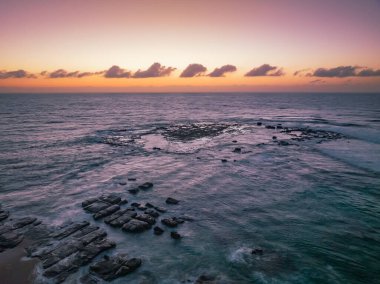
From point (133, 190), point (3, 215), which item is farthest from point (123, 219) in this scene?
point (3, 215)

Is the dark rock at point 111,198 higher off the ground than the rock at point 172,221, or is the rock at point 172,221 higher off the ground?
A: the rock at point 172,221

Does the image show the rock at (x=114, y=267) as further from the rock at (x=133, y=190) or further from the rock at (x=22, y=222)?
the rock at (x=133, y=190)

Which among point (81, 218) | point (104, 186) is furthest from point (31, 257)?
point (104, 186)

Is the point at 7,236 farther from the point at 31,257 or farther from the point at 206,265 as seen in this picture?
the point at 206,265

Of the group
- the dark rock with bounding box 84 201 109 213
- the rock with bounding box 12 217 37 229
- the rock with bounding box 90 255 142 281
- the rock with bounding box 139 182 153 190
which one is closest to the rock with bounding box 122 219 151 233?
the rock with bounding box 90 255 142 281

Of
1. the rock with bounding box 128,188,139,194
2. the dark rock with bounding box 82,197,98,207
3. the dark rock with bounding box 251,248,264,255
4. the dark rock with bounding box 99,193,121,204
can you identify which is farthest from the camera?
the rock with bounding box 128,188,139,194

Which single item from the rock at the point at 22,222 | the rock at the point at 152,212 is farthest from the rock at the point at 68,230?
the rock at the point at 152,212

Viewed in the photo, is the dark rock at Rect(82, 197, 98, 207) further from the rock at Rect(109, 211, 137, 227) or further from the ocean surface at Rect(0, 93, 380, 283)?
the rock at Rect(109, 211, 137, 227)
